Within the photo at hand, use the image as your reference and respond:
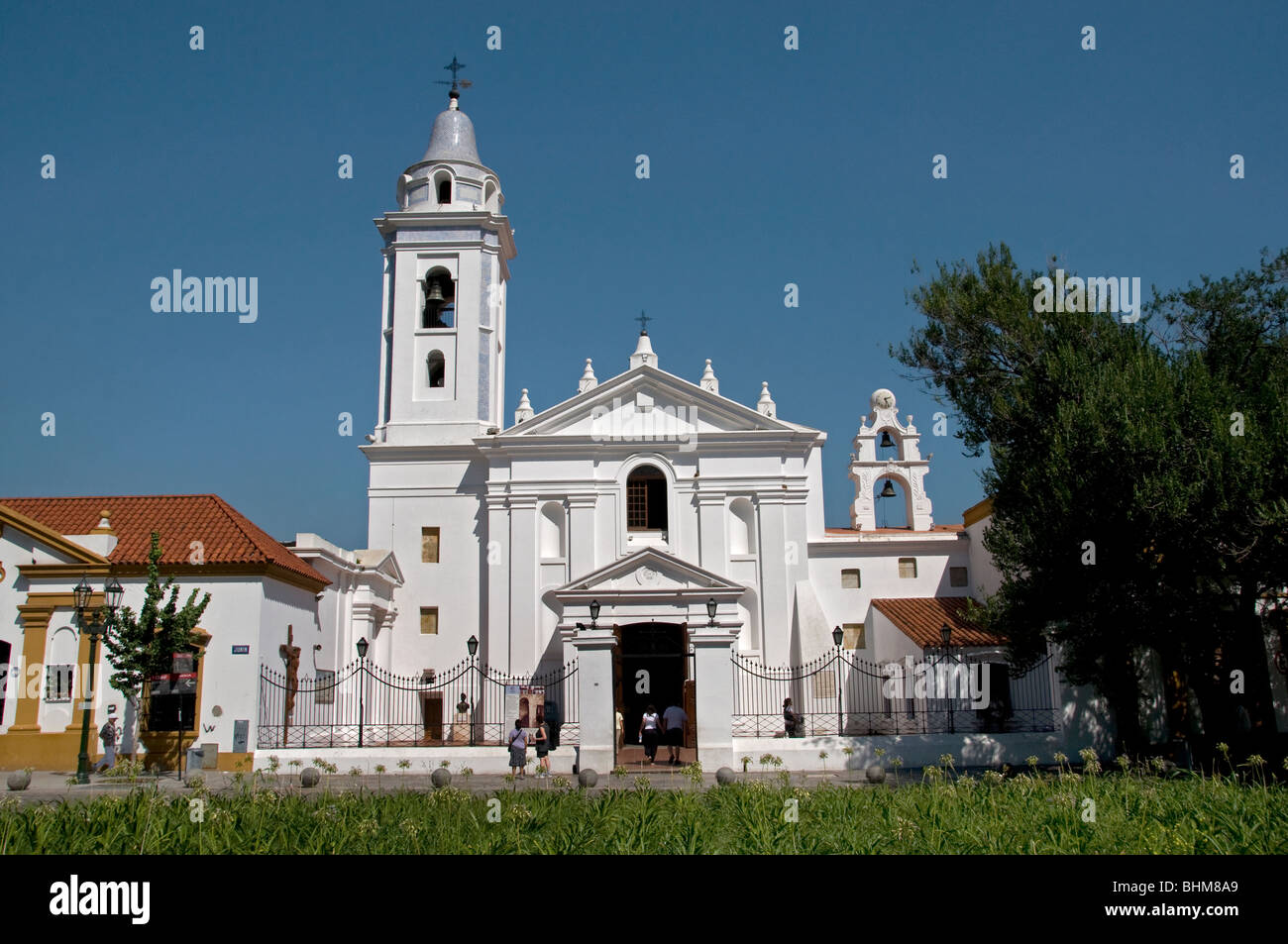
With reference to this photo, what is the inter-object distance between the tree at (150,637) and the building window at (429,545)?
10.6 m

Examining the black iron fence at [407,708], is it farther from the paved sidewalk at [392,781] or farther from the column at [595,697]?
the paved sidewalk at [392,781]

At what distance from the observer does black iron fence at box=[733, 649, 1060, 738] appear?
2364 cm

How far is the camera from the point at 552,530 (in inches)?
1190

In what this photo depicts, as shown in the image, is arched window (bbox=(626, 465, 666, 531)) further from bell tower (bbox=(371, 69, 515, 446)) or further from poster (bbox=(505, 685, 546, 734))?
poster (bbox=(505, 685, 546, 734))

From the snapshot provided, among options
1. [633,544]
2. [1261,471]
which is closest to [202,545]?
[633,544]

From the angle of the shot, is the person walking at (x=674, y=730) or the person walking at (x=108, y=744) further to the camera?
the person walking at (x=674, y=730)

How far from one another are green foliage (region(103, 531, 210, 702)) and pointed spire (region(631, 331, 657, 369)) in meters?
19.8

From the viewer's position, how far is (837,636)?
22.7 meters

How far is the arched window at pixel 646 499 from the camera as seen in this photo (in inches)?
1192

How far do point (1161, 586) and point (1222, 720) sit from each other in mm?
3735

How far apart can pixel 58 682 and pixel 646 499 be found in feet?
52.5

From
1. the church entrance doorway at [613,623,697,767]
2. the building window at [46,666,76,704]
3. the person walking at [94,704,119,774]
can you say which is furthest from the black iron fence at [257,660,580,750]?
the building window at [46,666,76,704]

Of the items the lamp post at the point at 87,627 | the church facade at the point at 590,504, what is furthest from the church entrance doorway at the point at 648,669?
the lamp post at the point at 87,627

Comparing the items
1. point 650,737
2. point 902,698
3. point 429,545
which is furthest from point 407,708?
point 902,698
